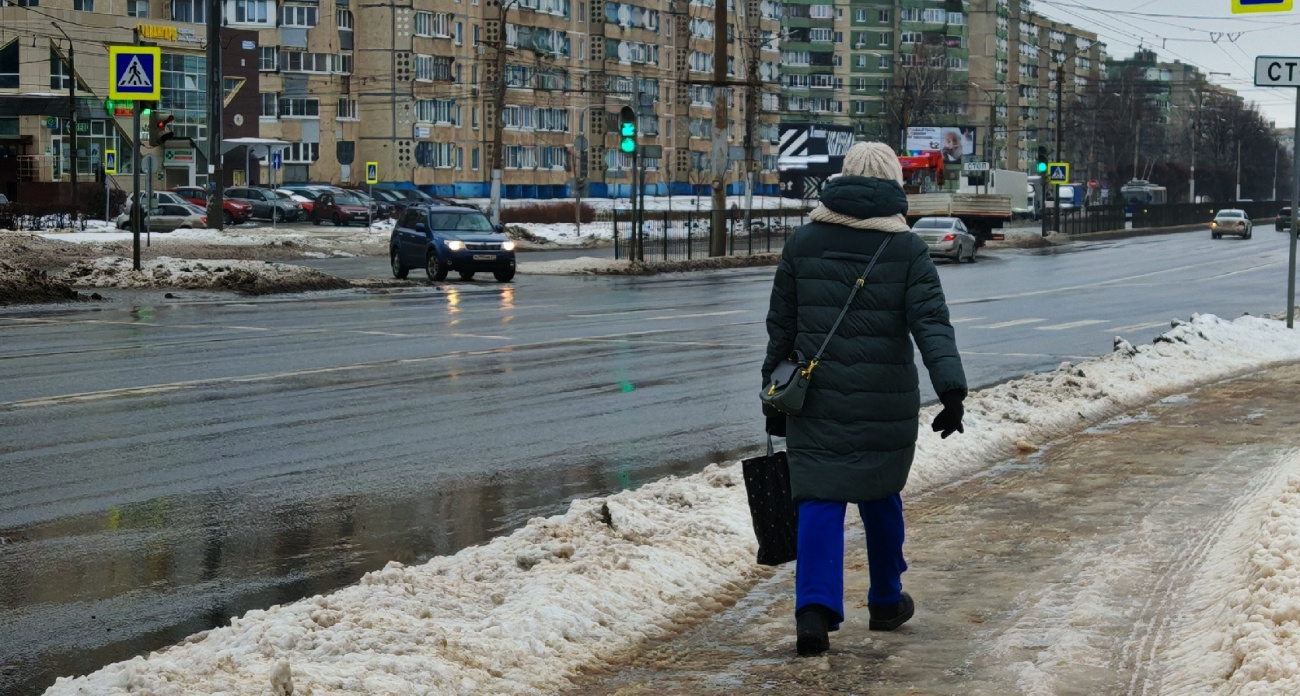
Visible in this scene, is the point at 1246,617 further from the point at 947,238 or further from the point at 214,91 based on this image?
the point at 947,238

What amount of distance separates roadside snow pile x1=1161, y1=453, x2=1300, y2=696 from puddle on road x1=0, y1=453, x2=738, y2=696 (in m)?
3.35

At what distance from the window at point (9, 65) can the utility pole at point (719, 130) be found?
44397mm

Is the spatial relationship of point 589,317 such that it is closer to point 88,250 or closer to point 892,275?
point 892,275

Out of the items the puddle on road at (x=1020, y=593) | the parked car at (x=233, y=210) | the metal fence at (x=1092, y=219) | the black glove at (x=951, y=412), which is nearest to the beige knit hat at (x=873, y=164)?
the black glove at (x=951, y=412)

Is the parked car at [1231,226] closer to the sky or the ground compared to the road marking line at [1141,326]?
closer to the sky

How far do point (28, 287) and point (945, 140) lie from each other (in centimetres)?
8468

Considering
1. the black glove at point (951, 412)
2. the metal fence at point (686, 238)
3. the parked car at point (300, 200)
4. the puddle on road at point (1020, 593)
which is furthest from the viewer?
the parked car at point (300, 200)

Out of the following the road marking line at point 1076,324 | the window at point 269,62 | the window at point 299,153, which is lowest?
the road marking line at point 1076,324

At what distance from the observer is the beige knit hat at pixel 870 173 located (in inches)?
233

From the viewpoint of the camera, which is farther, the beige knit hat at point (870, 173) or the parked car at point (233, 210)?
the parked car at point (233, 210)

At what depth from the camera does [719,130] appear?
43.6 metres

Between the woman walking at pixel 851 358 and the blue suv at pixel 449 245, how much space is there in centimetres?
2781

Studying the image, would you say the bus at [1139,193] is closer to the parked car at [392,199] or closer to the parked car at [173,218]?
the parked car at [392,199]

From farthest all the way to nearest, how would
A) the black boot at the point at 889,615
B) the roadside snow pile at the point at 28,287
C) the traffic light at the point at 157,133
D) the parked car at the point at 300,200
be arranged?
the parked car at the point at 300,200 → the traffic light at the point at 157,133 → the roadside snow pile at the point at 28,287 → the black boot at the point at 889,615
